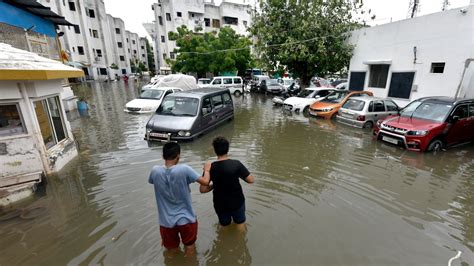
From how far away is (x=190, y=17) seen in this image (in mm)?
41594

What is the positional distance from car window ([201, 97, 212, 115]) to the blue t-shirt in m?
6.28

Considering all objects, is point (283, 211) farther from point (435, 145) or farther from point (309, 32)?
point (309, 32)

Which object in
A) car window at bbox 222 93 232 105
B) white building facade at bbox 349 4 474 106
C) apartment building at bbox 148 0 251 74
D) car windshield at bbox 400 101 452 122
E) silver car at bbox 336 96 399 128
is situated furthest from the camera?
apartment building at bbox 148 0 251 74

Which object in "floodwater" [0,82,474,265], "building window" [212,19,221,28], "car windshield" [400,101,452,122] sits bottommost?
"floodwater" [0,82,474,265]

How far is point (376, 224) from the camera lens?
3986 mm

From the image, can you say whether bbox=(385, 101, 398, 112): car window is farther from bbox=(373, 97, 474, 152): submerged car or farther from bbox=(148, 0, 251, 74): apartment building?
bbox=(148, 0, 251, 74): apartment building

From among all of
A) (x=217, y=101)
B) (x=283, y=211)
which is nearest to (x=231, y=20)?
(x=217, y=101)

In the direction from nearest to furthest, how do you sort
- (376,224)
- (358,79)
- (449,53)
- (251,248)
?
(251,248) < (376,224) < (449,53) < (358,79)

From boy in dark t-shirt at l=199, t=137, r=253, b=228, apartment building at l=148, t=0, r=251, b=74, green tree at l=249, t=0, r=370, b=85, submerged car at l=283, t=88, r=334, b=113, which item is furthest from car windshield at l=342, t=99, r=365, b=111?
apartment building at l=148, t=0, r=251, b=74

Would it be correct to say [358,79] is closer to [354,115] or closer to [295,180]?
[354,115]

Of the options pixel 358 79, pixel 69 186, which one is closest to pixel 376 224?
pixel 69 186

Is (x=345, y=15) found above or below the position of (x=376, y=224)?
above

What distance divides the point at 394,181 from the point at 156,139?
6.98m

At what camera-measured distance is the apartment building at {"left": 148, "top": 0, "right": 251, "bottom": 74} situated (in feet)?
133
